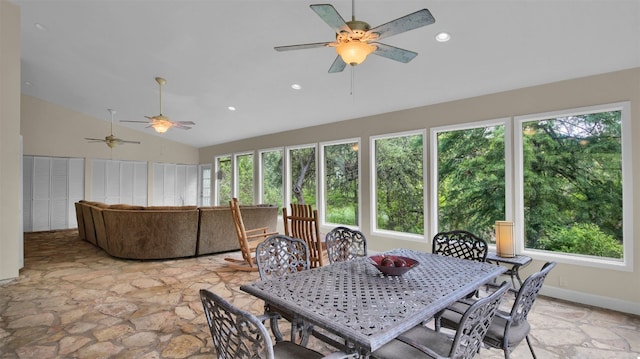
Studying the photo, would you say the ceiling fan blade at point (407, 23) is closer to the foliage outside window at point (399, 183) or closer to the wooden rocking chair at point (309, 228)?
the wooden rocking chair at point (309, 228)

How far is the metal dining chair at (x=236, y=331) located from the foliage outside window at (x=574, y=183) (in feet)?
11.9

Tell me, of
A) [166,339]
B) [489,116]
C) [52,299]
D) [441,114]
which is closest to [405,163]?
[441,114]

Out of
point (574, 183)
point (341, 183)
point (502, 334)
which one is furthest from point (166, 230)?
point (574, 183)

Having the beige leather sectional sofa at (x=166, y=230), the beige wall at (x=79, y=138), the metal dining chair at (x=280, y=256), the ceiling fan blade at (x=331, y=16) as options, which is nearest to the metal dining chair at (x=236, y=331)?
the metal dining chair at (x=280, y=256)

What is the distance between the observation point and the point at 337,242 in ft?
9.61

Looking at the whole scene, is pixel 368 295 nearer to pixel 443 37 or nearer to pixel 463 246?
pixel 463 246

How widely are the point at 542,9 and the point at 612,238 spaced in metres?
2.58

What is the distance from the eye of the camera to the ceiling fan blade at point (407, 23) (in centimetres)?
183

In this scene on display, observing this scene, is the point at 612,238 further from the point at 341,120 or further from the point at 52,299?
the point at 52,299

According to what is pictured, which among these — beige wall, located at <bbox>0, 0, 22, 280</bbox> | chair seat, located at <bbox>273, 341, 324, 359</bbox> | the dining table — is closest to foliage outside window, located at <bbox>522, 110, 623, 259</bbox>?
the dining table

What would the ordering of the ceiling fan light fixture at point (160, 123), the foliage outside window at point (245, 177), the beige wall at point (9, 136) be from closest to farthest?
the beige wall at point (9, 136)
the ceiling fan light fixture at point (160, 123)
the foliage outside window at point (245, 177)

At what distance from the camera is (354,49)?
2148mm

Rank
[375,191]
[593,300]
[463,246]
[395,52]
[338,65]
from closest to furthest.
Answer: [395,52]
[338,65]
[463,246]
[593,300]
[375,191]

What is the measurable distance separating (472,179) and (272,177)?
4.73 meters
